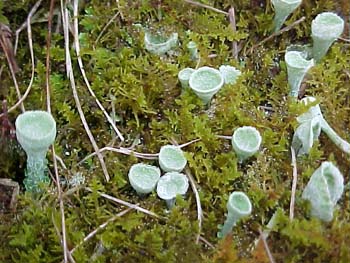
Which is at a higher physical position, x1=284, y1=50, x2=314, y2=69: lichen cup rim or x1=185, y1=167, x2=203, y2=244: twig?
x1=284, y1=50, x2=314, y2=69: lichen cup rim

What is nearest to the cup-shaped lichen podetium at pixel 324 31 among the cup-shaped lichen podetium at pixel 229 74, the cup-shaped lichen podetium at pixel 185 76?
the cup-shaped lichen podetium at pixel 229 74

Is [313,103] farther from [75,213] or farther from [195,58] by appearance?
[75,213]

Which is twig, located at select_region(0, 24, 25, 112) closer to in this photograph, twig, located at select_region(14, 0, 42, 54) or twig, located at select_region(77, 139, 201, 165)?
twig, located at select_region(14, 0, 42, 54)

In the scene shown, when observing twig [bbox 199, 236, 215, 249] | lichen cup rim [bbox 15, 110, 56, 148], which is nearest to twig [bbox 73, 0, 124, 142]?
lichen cup rim [bbox 15, 110, 56, 148]

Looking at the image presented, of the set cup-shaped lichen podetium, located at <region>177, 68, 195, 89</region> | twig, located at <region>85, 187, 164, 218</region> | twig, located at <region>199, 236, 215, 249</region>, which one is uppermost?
cup-shaped lichen podetium, located at <region>177, 68, 195, 89</region>

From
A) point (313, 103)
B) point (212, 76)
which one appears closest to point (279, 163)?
point (313, 103)

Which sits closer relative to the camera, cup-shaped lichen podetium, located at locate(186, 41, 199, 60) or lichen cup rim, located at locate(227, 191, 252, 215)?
lichen cup rim, located at locate(227, 191, 252, 215)

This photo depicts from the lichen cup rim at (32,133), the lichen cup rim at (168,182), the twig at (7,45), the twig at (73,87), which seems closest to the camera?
the lichen cup rim at (32,133)

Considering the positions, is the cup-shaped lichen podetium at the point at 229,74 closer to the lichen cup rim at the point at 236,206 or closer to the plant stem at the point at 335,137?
the plant stem at the point at 335,137
